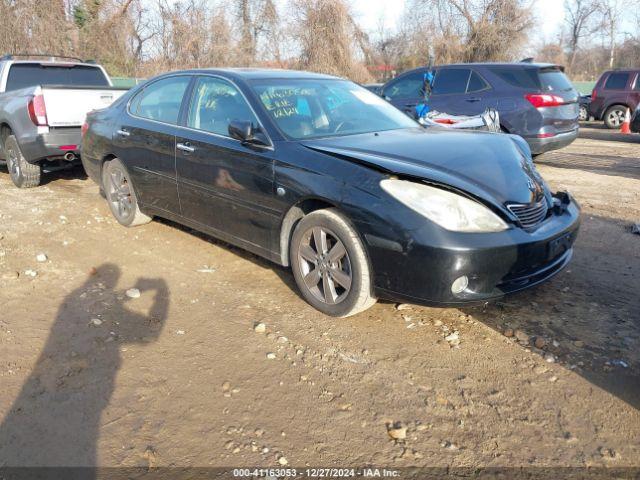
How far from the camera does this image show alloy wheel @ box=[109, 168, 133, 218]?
5.23 metres

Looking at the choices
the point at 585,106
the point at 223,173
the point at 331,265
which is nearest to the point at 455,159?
the point at 331,265

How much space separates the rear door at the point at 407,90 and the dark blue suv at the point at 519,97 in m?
0.22

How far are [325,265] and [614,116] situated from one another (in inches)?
610

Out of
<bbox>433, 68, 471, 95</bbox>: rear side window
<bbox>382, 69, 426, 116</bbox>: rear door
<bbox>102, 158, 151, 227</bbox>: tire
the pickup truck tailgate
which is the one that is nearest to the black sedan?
<bbox>102, 158, 151, 227</bbox>: tire

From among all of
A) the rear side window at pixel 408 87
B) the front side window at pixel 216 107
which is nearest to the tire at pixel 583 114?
the rear side window at pixel 408 87

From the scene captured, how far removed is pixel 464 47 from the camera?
32688mm

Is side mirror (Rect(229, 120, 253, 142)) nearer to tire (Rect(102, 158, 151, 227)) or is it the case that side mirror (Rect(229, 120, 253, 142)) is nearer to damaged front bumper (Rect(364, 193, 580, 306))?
damaged front bumper (Rect(364, 193, 580, 306))

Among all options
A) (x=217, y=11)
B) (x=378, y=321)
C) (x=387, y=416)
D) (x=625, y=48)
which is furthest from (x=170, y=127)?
(x=625, y=48)

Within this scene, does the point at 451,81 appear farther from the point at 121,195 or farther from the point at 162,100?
the point at 121,195

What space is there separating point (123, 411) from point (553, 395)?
219 centimetres

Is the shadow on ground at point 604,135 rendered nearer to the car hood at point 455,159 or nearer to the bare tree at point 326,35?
the car hood at point 455,159

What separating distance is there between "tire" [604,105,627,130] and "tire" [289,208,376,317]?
1537cm

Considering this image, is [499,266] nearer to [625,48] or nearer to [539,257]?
[539,257]

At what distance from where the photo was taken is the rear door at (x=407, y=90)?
30.8 ft
